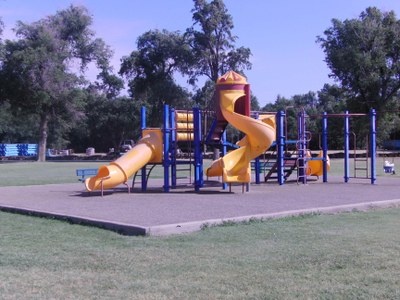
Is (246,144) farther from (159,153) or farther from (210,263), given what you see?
(210,263)

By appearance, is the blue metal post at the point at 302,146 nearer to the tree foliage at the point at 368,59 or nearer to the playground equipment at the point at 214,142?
the playground equipment at the point at 214,142

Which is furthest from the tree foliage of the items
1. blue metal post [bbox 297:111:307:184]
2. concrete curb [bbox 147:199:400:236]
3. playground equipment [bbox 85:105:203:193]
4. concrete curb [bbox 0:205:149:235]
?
concrete curb [bbox 0:205:149:235]

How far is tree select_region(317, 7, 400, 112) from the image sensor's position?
55.9 meters

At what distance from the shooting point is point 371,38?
56.7 meters

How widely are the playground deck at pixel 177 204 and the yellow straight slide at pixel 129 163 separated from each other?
1.42 ft

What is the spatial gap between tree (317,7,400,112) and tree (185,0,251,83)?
961cm

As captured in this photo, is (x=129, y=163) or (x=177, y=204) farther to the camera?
(x=129, y=163)

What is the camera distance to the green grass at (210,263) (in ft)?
19.5

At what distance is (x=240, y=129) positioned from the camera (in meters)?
17.2

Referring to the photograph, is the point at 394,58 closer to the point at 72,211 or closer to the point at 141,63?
the point at 141,63

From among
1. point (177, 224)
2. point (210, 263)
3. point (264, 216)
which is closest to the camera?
point (210, 263)

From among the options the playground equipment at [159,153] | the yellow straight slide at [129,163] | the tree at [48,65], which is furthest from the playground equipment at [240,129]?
A: the tree at [48,65]

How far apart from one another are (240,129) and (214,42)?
4270 cm

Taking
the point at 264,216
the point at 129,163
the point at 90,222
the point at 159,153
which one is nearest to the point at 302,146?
the point at 159,153
